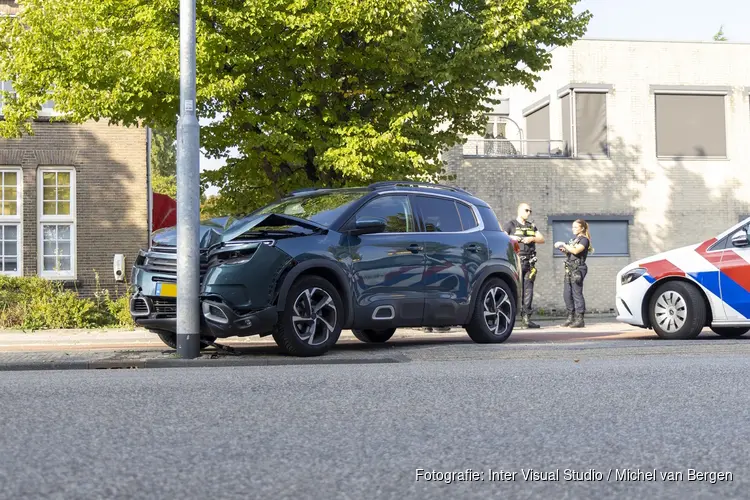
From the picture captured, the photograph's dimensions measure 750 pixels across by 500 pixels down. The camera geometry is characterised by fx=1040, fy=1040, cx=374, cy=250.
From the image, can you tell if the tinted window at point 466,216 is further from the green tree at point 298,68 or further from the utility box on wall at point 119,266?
the utility box on wall at point 119,266

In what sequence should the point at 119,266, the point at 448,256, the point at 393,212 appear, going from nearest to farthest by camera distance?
the point at 393,212 < the point at 448,256 < the point at 119,266

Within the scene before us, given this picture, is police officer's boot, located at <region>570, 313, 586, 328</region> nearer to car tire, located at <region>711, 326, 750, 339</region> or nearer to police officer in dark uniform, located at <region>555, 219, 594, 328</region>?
police officer in dark uniform, located at <region>555, 219, 594, 328</region>

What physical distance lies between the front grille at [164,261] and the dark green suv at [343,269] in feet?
0.04

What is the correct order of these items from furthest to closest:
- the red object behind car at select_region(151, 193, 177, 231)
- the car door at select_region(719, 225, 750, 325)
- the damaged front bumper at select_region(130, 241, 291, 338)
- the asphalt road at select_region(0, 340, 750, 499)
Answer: the red object behind car at select_region(151, 193, 177, 231) < the car door at select_region(719, 225, 750, 325) < the damaged front bumper at select_region(130, 241, 291, 338) < the asphalt road at select_region(0, 340, 750, 499)

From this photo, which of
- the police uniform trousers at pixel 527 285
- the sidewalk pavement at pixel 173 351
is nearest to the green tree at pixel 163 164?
the sidewalk pavement at pixel 173 351

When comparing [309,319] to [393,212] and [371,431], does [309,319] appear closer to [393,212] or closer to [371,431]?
[393,212]

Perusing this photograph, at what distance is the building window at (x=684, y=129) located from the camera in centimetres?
2938

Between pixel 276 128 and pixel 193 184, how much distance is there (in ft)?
23.0

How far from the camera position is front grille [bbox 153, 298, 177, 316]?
10.5 metres

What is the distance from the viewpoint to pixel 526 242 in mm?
16375

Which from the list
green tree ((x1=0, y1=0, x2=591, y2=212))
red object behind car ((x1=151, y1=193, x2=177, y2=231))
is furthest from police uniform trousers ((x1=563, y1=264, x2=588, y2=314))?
red object behind car ((x1=151, y1=193, x2=177, y2=231))

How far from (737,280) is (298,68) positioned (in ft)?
26.8

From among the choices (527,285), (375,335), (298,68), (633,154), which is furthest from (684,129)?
(375,335)

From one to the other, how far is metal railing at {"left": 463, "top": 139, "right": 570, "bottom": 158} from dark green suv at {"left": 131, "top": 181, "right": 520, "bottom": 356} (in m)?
15.9
